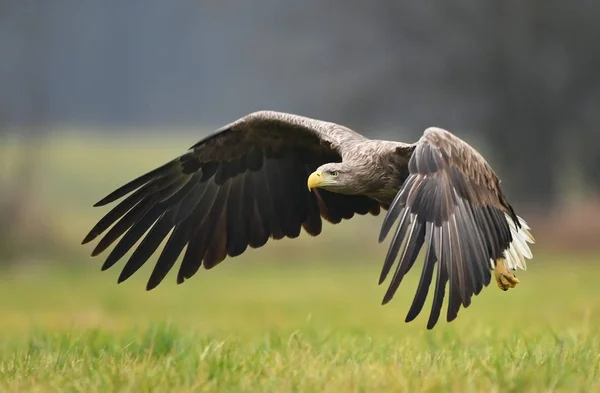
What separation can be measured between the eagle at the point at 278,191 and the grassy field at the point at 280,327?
0.60 m

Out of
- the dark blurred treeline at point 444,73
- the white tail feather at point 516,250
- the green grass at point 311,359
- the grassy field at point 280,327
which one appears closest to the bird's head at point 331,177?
the green grass at point 311,359

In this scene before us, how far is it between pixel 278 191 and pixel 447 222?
2.64 metres

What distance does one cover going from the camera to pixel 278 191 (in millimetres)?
8531

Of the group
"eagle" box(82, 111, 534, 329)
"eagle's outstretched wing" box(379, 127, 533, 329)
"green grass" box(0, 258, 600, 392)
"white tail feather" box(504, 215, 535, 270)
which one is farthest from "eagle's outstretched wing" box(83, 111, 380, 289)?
"eagle's outstretched wing" box(379, 127, 533, 329)

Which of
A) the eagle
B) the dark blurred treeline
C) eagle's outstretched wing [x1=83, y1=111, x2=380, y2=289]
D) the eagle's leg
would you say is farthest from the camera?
the dark blurred treeline

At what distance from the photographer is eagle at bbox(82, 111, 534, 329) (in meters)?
6.48

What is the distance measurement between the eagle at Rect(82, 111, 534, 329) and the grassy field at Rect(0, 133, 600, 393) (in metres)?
0.60

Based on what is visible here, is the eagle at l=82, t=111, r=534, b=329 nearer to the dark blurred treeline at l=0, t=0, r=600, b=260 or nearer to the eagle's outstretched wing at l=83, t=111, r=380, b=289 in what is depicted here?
the eagle's outstretched wing at l=83, t=111, r=380, b=289

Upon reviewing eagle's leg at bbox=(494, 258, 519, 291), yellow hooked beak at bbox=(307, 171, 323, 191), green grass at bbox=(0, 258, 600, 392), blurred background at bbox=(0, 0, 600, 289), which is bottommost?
green grass at bbox=(0, 258, 600, 392)

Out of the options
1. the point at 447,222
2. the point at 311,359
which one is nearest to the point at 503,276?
the point at 447,222

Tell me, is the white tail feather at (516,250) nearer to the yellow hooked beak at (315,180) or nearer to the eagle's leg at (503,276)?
the eagle's leg at (503,276)

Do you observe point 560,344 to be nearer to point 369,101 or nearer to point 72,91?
point 369,101

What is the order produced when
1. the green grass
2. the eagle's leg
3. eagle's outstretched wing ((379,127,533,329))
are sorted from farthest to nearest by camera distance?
the eagle's leg, eagle's outstretched wing ((379,127,533,329)), the green grass

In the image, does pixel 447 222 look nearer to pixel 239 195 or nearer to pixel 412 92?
pixel 239 195
